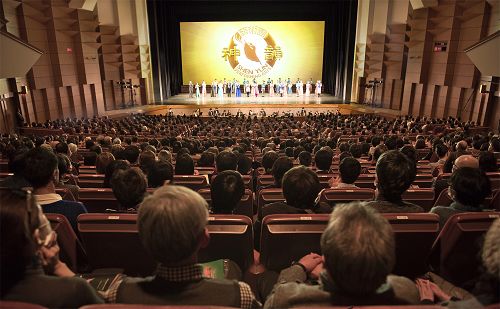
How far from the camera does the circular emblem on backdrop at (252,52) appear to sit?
24.8 meters

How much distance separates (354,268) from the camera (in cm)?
131

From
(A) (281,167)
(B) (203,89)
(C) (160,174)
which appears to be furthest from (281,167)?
(B) (203,89)

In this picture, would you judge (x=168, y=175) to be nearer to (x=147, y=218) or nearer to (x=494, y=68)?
(x=147, y=218)

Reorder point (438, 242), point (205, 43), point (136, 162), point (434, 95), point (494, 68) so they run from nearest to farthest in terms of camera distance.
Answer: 1. point (438, 242)
2. point (136, 162)
3. point (494, 68)
4. point (434, 95)
5. point (205, 43)

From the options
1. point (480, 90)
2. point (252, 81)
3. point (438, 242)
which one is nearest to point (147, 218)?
point (438, 242)

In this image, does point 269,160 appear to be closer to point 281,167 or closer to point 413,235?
point 281,167

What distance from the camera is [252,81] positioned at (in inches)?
1019

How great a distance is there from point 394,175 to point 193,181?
241 cm

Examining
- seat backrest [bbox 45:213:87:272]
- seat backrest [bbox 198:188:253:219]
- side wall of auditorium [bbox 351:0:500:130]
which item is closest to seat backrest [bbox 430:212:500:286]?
seat backrest [bbox 198:188:253:219]

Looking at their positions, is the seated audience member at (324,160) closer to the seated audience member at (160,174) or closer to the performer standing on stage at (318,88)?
the seated audience member at (160,174)

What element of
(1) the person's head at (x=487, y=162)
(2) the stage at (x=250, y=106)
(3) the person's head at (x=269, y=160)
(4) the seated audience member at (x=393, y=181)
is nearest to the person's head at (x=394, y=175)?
(4) the seated audience member at (x=393, y=181)

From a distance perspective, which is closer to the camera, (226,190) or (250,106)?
(226,190)

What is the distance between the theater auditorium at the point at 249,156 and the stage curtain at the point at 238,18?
0.46ft

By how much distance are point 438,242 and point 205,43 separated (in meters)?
24.9
